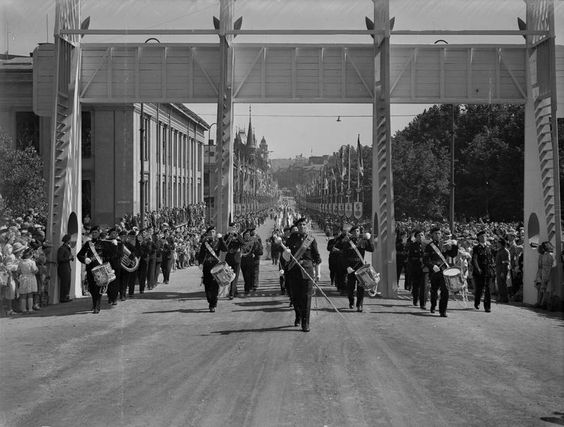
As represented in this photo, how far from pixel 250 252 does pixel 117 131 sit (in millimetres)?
35048

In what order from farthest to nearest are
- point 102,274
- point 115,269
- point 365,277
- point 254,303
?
point 254,303 < point 115,269 < point 365,277 < point 102,274

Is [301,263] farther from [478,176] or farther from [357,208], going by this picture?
[478,176]

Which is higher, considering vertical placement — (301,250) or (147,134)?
A: (147,134)

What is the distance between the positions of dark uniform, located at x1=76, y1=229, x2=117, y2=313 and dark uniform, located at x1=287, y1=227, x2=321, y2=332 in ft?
15.1

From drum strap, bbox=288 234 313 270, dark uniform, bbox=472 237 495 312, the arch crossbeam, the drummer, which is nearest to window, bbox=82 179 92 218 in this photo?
the arch crossbeam

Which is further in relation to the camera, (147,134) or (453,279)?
(147,134)

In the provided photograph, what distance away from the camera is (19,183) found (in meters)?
34.7

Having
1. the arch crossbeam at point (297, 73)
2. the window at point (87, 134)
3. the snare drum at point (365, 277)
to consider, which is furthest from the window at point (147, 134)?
the snare drum at point (365, 277)

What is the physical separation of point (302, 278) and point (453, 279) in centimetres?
398

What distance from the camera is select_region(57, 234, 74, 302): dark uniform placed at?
1898 cm

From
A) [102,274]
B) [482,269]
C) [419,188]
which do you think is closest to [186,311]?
[102,274]

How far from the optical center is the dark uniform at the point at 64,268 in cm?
1898

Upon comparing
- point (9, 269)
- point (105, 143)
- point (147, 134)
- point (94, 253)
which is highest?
point (147, 134)

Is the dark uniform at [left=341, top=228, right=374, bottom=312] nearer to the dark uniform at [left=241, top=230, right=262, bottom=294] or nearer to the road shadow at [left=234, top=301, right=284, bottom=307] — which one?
the road shadow at [left=234, top=301, right=284, bottom=307]
